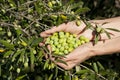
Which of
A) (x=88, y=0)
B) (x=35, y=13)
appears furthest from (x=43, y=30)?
(x=88, y=0)

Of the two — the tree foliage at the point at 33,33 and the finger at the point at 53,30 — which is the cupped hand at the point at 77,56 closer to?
the tree foliage at the point at 33,33

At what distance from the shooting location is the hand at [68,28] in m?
2.50

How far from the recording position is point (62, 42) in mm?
2439

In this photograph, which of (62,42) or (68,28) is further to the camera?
(68,28)

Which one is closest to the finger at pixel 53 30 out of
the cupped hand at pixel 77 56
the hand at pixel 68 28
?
the hand at pixel 68 28

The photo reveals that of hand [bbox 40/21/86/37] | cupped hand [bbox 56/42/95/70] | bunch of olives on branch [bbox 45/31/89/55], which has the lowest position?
cupped hand [bbox 56/42/95/70]

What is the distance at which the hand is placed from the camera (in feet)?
8.21

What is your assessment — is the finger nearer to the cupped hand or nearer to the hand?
the hand

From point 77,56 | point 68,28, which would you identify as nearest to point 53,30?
→ point 68,28

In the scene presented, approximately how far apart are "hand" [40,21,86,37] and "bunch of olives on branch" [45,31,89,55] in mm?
27

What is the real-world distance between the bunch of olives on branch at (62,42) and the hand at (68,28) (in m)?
0.03

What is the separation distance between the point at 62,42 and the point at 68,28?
0.51ft

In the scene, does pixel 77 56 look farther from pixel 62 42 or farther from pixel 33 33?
pixel 33 33

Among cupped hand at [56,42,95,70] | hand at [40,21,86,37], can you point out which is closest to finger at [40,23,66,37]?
hand at [40,21,86,37]
